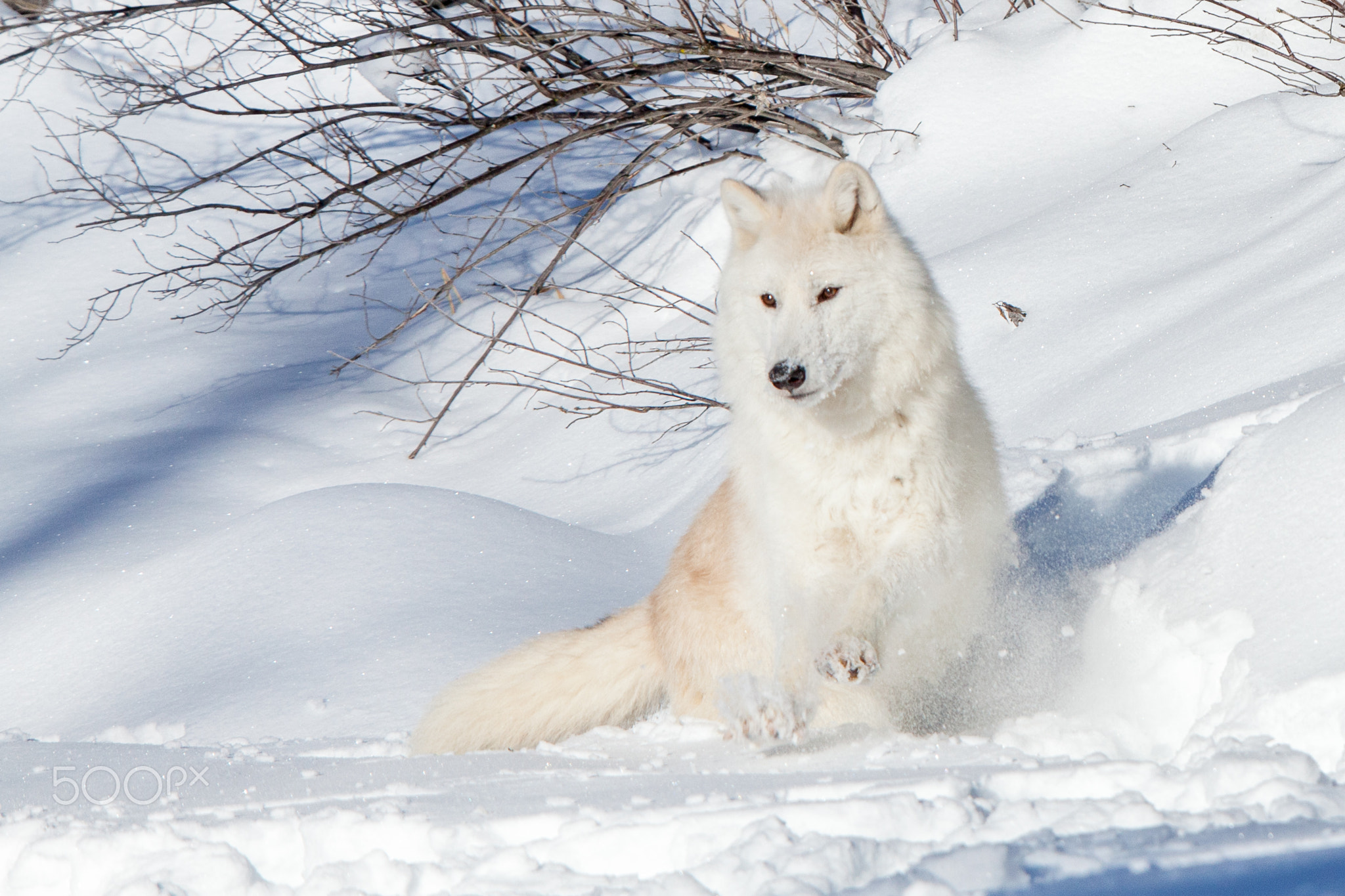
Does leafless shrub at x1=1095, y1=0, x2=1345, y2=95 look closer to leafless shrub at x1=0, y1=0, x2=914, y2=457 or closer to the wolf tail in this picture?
leafless shrub at x1=0, y1=0, x2=914, y2=457

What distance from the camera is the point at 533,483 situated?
7191 millimetres

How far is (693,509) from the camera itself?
6.22 m

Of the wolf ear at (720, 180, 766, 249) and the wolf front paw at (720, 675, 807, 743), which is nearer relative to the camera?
the wolf front paw at (720, 675, 807, 743)

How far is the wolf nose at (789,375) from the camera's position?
2.81 m

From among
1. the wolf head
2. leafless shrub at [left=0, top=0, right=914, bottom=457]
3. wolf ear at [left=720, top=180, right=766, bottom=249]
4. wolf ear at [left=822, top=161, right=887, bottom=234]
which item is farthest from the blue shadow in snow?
leafless shrub at [left=0, top=0, right=914, bottom=457]

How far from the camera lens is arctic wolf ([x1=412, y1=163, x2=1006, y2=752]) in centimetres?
292

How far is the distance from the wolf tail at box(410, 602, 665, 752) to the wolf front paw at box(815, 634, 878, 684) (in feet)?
3.20

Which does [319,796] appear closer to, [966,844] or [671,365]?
[966,844]

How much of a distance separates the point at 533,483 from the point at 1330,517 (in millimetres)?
5177

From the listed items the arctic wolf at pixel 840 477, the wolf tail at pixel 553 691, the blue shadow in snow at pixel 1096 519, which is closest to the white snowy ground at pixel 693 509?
the blue shadow in snow at pixel 1096 519

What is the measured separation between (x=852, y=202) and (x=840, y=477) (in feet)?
2.80

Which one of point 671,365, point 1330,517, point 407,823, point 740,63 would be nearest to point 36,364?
point 671,365

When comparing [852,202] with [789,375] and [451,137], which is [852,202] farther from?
[451,137]

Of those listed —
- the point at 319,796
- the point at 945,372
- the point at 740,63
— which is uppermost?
the point at 740,63
